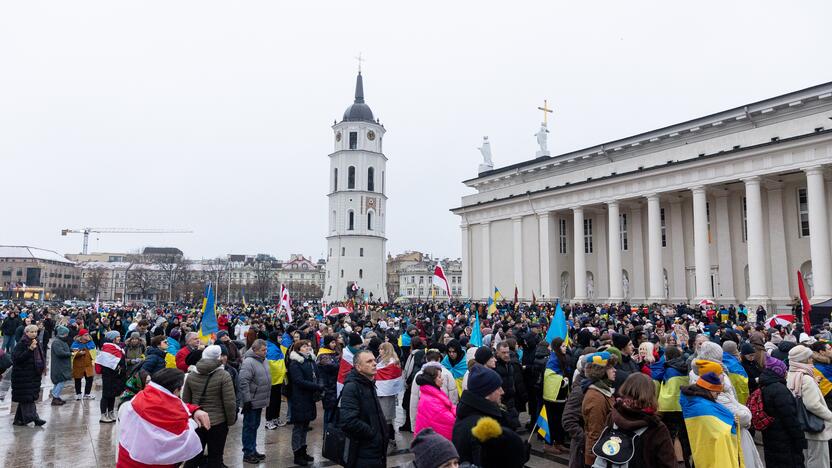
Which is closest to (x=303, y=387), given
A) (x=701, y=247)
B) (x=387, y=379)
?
(x=387, y=379)

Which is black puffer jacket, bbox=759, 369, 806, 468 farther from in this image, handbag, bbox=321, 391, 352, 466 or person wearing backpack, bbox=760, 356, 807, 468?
handbag, bbox=321, 391, 352, 466

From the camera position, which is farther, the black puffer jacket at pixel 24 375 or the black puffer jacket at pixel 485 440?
the black puffer jacket at pixel 24 375

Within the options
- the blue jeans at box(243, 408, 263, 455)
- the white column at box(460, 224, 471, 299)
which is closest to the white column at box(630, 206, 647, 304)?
the white column at box(460, 224, 471, 299)

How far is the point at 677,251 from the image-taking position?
36.1 meters

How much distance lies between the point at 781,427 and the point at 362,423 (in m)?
4.44

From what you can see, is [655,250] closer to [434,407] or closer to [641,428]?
[434,407]

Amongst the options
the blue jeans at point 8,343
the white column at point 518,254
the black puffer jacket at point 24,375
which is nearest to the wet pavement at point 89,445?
the black puffer jacket at point 24,375

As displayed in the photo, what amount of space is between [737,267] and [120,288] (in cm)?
14003

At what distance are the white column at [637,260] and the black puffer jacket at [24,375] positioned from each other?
35.6m

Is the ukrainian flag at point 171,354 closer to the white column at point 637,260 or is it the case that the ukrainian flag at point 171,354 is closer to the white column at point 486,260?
the white column at point 637,260

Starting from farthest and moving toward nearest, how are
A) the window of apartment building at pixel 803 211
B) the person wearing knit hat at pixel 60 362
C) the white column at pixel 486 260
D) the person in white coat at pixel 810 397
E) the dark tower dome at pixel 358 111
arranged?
the dark tower dome at pixel 358 111 → the white column at pixel 486 260 → the window of apartment building at pixel 803 211 → the person wearing knit hat at pixel 60 362 → the person in white coat at pixel 810 397

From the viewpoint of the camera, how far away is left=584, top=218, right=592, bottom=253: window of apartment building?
1655 inches

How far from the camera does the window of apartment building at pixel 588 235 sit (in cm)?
4203

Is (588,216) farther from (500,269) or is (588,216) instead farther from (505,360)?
(505,360)
